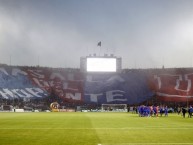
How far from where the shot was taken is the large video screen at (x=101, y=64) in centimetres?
9675

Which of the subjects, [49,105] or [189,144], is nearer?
[189,144]

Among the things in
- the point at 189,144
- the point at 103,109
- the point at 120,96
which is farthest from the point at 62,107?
the point at 189,144

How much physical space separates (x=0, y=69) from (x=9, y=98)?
11546 millimetres

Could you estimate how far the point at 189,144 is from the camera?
56.2 ft

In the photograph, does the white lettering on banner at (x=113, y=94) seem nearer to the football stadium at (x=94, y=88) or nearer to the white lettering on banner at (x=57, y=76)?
the football stadium at (x=94, y=88)

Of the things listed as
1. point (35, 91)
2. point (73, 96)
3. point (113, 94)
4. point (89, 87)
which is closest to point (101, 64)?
point (89, 87)

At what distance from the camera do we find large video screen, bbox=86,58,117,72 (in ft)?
317

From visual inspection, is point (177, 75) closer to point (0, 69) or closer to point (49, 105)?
point (49, 105)

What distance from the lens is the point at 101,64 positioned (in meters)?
96.9

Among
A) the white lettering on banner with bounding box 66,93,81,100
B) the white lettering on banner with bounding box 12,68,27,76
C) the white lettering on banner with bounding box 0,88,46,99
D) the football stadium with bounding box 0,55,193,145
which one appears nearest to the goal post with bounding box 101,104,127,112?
the football stadium with bounding box 0,55,193,145

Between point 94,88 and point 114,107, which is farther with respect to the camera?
point 94,88

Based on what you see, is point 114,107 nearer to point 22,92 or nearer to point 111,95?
point 111,95

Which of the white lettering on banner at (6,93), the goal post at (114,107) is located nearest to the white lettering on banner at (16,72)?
the white lettering on banner at (6,93)

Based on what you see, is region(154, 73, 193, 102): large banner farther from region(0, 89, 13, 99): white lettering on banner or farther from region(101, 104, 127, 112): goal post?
region(0, 89, 13, 99): white lettering on banner
